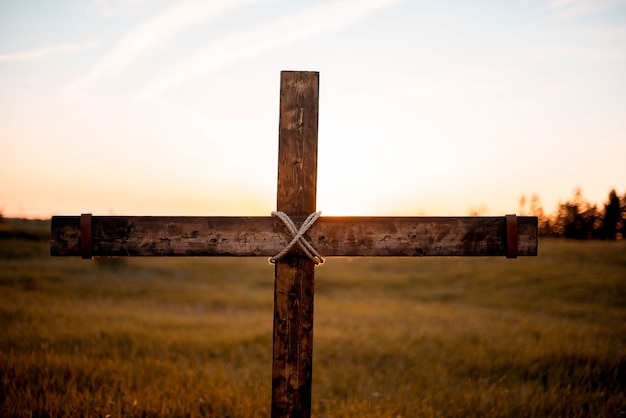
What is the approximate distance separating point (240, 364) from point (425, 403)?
9.95ft

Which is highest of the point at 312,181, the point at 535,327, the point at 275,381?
the point at 312,181

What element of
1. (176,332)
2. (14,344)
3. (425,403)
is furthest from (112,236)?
(176,332)

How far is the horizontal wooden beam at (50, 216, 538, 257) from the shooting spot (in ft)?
9.62

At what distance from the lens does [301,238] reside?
2.84 m

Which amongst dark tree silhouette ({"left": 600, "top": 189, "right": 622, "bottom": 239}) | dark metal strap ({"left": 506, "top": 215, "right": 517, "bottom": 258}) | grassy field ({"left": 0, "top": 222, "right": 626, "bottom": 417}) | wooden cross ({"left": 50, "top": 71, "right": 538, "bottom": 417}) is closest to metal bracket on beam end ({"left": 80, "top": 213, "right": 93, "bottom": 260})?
wooden cross ({"left": 50, "top": 71, "right": 538, "bottom": 417})

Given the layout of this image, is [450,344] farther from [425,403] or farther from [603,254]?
[603,254]

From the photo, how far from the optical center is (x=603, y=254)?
85.6 feet

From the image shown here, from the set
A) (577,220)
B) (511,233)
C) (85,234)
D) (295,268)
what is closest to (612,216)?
(577,220)

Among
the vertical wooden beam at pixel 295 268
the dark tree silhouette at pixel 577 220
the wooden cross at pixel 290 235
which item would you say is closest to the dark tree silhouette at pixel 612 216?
the dark tree silhouette at pixel 577 220

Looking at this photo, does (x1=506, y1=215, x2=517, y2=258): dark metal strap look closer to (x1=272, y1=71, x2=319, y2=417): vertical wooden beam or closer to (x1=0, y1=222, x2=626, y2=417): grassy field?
(x1=272, y1=71, x2=319, y2=417): vertical wooden beam

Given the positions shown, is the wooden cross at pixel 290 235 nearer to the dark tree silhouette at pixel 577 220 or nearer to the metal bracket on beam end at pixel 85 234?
the metal bracket on beam end at pixel 85 234

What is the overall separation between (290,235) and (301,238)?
0.10 metres

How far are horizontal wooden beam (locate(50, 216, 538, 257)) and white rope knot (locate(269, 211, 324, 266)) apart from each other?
6 cm

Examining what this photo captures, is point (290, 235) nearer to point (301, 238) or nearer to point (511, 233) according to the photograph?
point (301, 238)
